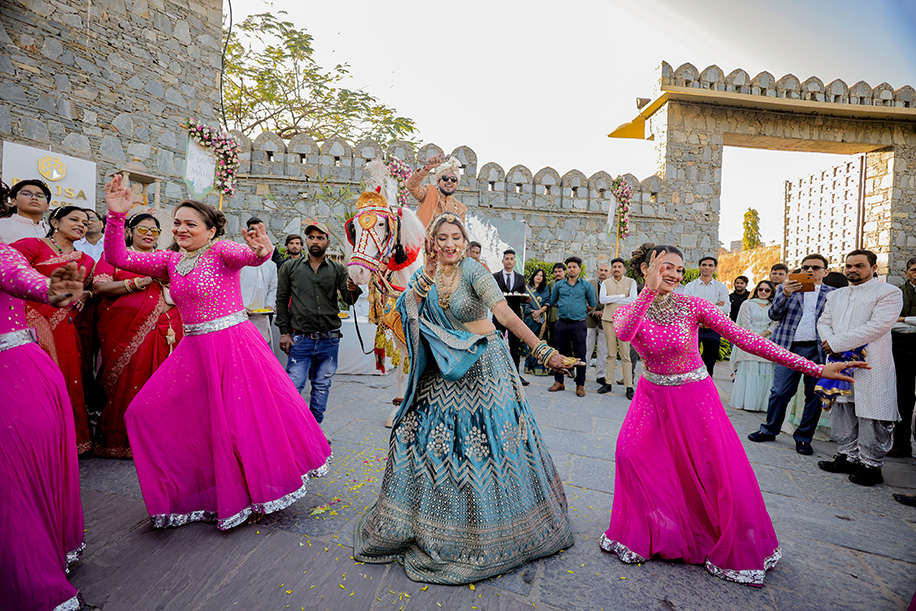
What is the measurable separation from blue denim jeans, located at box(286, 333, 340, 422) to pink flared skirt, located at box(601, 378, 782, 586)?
2.89 metres

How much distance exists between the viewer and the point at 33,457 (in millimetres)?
1955

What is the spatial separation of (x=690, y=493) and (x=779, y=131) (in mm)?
15560

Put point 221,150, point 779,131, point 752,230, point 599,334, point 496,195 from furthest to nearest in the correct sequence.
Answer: point 752,230 < point 779,131 < point 496,195 < point 599,334 < point 221,150

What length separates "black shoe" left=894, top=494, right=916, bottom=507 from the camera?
11.4ft

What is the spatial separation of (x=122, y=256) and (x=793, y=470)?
18.5 feet

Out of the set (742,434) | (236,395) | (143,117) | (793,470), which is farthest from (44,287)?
(143,117)

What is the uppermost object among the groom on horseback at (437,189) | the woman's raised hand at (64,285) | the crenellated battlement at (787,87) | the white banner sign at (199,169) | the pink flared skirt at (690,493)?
the crenellated battlement at (787,87)

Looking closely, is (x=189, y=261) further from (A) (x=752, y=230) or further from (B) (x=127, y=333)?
(A) (x=752, y=230)

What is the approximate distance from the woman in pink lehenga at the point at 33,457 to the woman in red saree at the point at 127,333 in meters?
1.99

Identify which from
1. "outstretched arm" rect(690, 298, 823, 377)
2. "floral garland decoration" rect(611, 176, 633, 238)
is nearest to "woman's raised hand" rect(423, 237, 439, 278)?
"outstretched arm" rect(690, 298, 823, 377)

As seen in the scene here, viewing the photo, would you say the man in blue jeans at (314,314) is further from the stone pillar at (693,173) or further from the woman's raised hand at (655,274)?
the stone pillar at (693,173)

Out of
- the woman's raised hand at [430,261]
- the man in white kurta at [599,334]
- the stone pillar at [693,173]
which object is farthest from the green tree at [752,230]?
the woman's raised hand at [430,261]

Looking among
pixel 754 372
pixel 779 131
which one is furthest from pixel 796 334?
pixel 779 131

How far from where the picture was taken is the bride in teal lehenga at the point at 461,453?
230 centimetres
